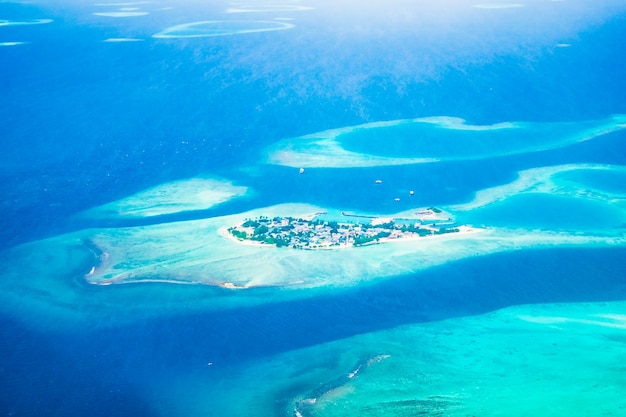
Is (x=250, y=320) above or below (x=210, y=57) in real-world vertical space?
below

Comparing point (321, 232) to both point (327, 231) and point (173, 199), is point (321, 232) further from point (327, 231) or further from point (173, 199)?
point (173, 199)

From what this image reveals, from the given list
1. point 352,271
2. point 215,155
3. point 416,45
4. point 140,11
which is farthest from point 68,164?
point 140,11

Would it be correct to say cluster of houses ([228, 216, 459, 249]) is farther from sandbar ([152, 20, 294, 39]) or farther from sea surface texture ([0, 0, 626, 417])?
sandbar ([152, 20, 294, 39])

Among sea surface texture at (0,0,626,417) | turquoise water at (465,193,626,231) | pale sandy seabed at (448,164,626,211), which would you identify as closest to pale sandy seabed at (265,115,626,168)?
sea surface texture at (0,0,626,417)

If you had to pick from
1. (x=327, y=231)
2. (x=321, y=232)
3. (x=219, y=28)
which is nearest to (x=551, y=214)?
(x=327, y=231)

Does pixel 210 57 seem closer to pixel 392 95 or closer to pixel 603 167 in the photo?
pixel 392 95

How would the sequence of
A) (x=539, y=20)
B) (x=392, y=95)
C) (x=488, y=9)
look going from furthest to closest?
(x=488, y=9)
(x=539, y=20)
(x=392, y=95)

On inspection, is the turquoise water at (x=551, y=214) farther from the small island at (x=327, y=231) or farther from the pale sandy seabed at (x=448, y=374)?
the pale sandy seabed at (x=448, y=374)
